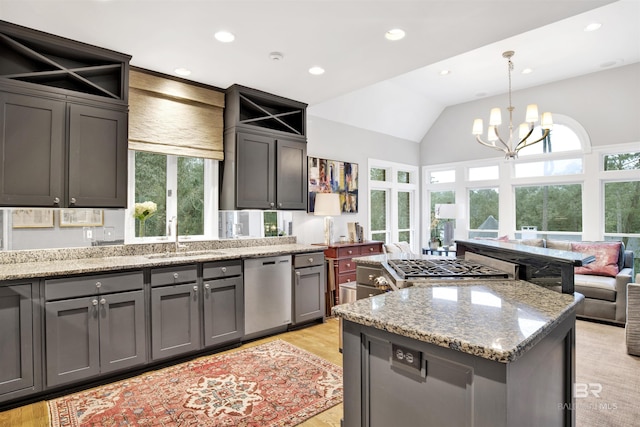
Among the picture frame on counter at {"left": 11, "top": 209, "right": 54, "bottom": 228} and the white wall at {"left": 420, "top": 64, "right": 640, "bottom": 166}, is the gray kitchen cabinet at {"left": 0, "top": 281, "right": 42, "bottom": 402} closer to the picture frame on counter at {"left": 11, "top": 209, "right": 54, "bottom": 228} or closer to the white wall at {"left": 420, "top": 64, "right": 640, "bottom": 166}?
the picture frame on counter at {"left": 11, "top": 209, "right": 54, "bottom": 228}

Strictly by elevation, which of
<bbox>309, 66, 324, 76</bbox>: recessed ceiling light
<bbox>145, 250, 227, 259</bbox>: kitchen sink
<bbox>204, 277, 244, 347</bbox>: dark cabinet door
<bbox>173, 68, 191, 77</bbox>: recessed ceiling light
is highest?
<bbox>309, 66, 324, 76</bbox>: recessed ceiling light

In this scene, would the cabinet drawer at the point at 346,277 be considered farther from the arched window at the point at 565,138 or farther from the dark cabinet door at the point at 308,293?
the arched window at the point at 565,138

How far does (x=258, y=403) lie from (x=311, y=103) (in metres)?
3.48

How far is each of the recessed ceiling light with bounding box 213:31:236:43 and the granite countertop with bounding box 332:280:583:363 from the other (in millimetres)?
2307

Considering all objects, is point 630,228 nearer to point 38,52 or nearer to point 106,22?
point 106,22

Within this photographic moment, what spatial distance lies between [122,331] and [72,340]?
0.33 m

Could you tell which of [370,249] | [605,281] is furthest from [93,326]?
[605,281]

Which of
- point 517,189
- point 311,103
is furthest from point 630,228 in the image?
point 311,103

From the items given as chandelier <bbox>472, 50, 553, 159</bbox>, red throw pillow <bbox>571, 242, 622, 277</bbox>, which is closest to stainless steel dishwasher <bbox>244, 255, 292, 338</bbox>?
chandelier <bbox>472, 50, 553, 159</bbox>

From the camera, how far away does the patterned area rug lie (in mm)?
2242

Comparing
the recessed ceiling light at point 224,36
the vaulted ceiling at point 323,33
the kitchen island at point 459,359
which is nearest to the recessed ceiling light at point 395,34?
the vaulted ceiling at point 323,33

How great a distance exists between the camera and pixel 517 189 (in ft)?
19.9

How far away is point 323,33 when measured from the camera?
107 inches

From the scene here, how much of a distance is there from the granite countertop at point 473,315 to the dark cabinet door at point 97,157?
8.32 ft
